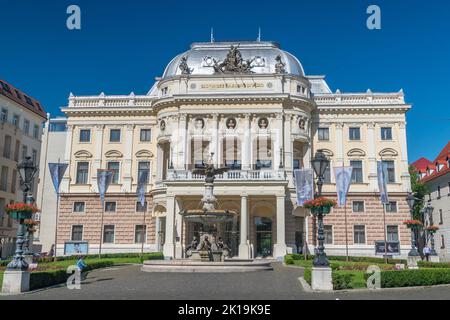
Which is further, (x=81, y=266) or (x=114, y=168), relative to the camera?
(x=114, y=168)

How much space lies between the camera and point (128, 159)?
54250 mm

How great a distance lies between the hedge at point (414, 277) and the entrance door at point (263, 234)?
1071 inches

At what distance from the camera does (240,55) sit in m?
52.4

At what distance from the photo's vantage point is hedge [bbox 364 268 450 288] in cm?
2027

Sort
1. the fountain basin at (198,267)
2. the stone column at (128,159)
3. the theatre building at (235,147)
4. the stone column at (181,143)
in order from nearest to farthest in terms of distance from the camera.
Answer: the fountain basin at (198,267) < the theatre building at (235,147) < the stone column at (181,143) < the stone column at (128,159)

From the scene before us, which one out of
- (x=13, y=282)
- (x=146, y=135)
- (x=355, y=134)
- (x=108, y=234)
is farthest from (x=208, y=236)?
(x=355, y=134)

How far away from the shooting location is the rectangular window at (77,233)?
52.6 metres

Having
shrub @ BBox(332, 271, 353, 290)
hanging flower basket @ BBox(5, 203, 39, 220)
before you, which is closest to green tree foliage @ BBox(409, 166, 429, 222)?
shrub @ BBox(332, 271, 353, 290)

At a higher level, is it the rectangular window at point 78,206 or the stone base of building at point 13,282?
the rectangular window at point 78,206

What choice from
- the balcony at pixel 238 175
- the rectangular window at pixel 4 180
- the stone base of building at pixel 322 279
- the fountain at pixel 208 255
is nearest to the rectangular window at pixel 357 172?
the balcony at pixel 238 175

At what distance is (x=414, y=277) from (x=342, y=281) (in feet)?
11.5

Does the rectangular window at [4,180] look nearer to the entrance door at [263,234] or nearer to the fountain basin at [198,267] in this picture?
the entrance door at [263,234]

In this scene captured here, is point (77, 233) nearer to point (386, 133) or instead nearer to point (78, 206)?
point (78, 206)

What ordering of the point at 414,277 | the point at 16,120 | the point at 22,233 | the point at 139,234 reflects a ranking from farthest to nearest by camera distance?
1. the point at 16,120
2. the point at 139,234
3. the point at 414,277
4. the point at 22,233
